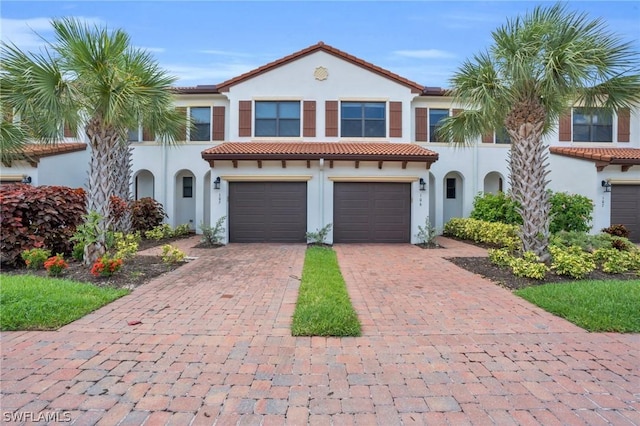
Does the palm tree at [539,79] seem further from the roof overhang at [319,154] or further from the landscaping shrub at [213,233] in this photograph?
the landscaping shrub at [213,233]

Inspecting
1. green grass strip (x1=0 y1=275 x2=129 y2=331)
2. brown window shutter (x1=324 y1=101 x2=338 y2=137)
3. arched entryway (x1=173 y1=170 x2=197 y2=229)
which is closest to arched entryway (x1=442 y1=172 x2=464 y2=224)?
brown window shutter (x1=324 y1=101 x2=338 y2=137)

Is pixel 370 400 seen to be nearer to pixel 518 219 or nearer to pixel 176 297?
pixel 176 297

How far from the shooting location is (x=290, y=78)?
14.3m

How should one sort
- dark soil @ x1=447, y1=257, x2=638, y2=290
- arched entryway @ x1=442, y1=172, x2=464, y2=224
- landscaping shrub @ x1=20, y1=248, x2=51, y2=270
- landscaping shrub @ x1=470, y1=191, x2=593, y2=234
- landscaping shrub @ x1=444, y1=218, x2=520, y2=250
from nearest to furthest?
dark soil @ x1=447, y1=257, x2=638, y2=290, landscaping shrub @ x1=20, y1=248, x2=51, y2=270, landscaping shrub @ x1=444, y1=218, x2=520, y2=250, landscaping shrub @ x1=470, y1=191, x2=593, y2=234, arched entryway @ x1=442, y1=172, x2=464, y2=224

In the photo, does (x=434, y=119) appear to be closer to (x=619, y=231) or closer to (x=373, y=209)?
(x=373, y=209)

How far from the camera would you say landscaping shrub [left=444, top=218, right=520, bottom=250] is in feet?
36.5

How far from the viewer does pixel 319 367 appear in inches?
135

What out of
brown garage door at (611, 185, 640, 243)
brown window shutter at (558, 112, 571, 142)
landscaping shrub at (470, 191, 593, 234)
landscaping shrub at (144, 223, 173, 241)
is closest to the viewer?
landscaping shrub at (470, 191, 593, 234)

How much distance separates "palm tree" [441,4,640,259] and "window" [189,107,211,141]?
11.6 metres

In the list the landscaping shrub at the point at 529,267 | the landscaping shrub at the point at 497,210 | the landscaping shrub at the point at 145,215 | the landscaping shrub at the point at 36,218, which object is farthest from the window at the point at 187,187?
the landscaping shrub at the point at 529,267

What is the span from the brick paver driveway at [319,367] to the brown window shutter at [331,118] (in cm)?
1002

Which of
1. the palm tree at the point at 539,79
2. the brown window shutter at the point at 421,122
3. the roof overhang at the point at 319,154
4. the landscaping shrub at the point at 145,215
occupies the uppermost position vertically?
the brown window shutter at the point at 421,122

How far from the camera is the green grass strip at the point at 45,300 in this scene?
4.43m

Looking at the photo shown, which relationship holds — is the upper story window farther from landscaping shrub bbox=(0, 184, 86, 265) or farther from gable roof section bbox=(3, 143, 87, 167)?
gable roof section bbox=(3, 143, 87, 167)
